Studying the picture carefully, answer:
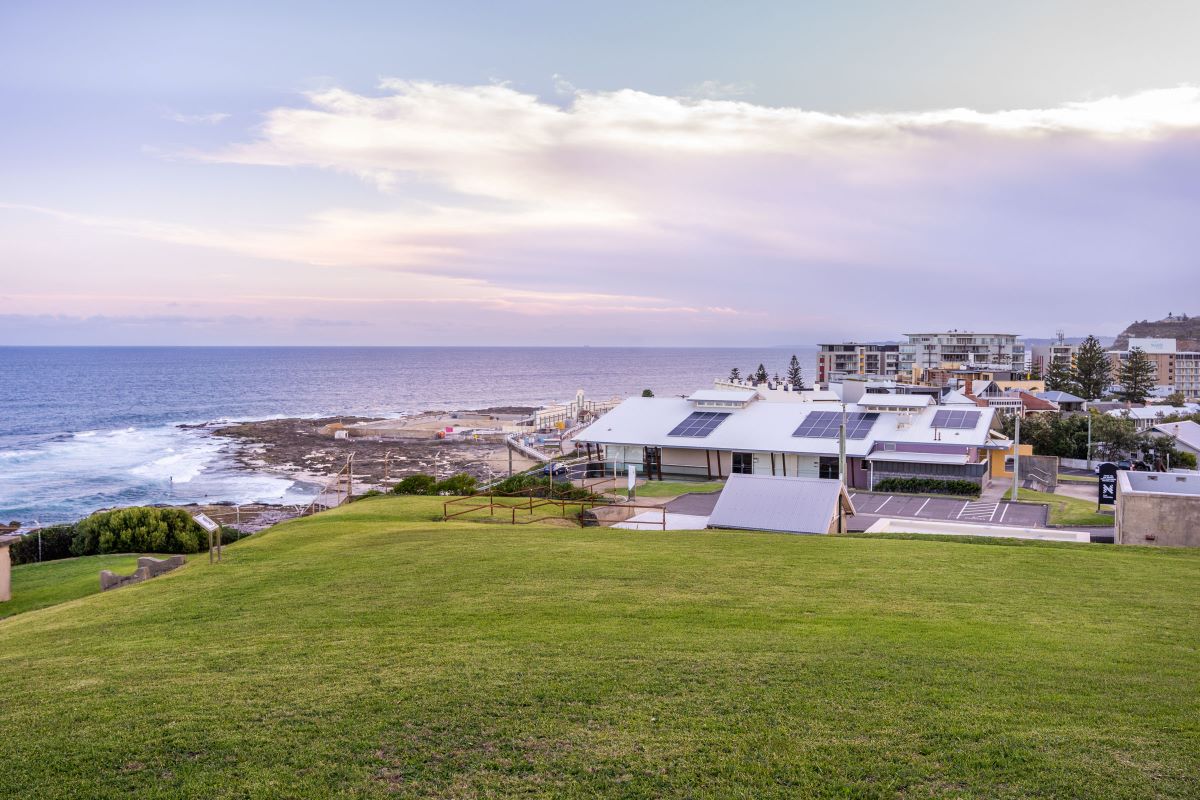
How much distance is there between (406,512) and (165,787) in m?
21.1

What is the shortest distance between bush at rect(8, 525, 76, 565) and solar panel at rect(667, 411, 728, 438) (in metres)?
29.9

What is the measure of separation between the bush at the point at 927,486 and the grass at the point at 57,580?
34.0 metres

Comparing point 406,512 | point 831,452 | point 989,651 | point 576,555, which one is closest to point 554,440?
point 831,452

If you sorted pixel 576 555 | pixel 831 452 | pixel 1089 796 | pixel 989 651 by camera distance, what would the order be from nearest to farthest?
pixel 1089 796, pixel 989 651, pixel 576 555, pixel 831 452

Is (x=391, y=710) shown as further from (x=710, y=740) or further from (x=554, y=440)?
(x=554, y=440)

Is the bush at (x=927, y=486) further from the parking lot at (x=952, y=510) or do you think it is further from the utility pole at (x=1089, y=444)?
the utility pole at (x=1089, y=444)

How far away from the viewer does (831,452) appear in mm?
40812

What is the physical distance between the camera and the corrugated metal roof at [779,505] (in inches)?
966

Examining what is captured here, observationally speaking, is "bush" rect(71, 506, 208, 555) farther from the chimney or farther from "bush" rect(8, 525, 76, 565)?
the chimney

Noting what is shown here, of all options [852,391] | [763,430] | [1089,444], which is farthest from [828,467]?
[852,391]

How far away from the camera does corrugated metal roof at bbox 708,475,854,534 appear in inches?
966

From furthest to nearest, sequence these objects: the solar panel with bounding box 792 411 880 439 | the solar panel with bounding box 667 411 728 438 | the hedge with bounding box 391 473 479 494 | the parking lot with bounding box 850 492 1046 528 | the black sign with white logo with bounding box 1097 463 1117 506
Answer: the solar panel with bounding box 667 411 728 438, the solar panel with bounding box 792 411 880 439, the hedge with bounding box 391 473 479 494, the parking lot with bounding box 850 492 1046 528, the black sign with white logo with bounding box 1097 463 1117 506

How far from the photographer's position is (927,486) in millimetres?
39531

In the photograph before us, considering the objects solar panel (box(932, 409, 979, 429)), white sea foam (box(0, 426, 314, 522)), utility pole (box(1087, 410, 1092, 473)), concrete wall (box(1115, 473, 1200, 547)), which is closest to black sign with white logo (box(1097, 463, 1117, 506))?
concrete wall (box(1115, 473, 1200, 547))
